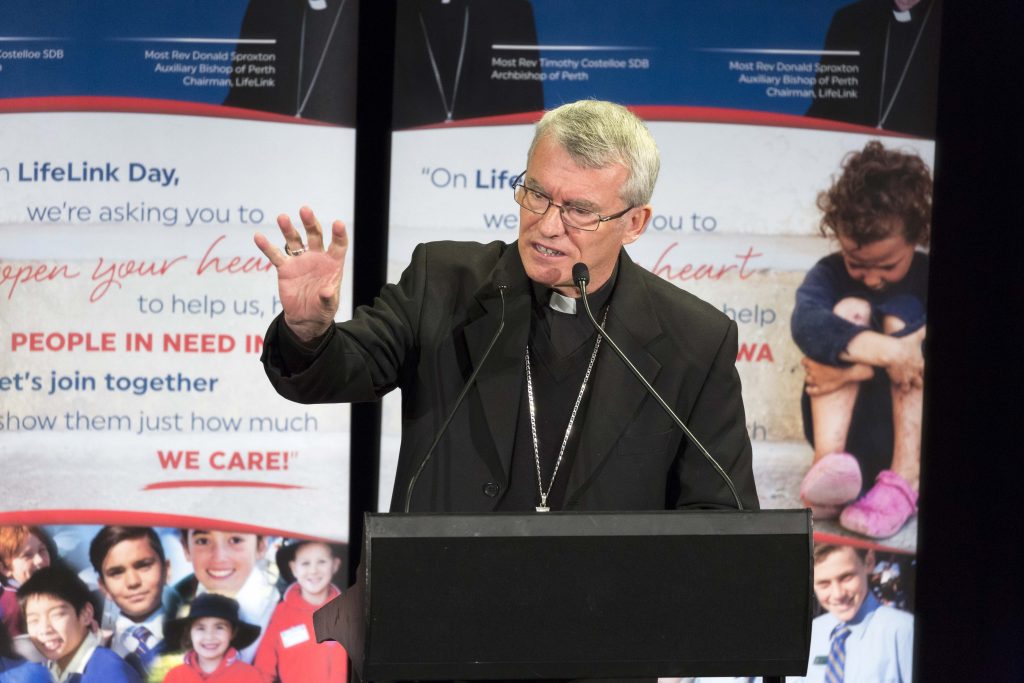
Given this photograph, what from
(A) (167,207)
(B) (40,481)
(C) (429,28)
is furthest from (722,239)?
(B) (40,481)

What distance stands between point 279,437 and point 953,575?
2299 millimetres

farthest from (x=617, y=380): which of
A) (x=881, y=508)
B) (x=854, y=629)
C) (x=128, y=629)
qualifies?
(x=128, y=629)

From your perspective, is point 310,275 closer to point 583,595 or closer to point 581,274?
point 581,274

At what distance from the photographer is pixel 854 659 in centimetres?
393

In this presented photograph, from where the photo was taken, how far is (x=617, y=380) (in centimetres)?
201

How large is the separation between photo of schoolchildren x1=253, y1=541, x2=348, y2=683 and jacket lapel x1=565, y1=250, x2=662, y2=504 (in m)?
2.03

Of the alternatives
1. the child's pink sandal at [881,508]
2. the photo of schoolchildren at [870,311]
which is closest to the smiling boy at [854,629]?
the child's pink sandal at [881,508]

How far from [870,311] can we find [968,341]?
0.37m

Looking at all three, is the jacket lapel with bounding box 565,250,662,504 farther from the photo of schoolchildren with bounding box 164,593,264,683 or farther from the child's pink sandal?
the photo of schoolchildren with bounding box 164,593,264,683

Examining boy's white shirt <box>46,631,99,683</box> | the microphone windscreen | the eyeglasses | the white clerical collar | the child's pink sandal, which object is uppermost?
the eyeglasses

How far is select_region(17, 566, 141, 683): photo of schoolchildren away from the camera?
150 inches

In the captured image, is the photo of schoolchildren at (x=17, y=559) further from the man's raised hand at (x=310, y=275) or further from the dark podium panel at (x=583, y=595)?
the dark podium panel at (x=583, y=595)

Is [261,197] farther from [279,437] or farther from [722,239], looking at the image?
[722,239]

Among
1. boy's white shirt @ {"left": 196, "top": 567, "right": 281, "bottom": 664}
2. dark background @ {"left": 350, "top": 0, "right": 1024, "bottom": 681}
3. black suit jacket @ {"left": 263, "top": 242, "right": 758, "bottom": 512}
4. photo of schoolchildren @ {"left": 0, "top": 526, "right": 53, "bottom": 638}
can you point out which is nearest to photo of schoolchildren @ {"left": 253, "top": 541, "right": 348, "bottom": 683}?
boy's white shirt @ {"left": 196, "top": 567, "right": 281, "bottom": 664}
